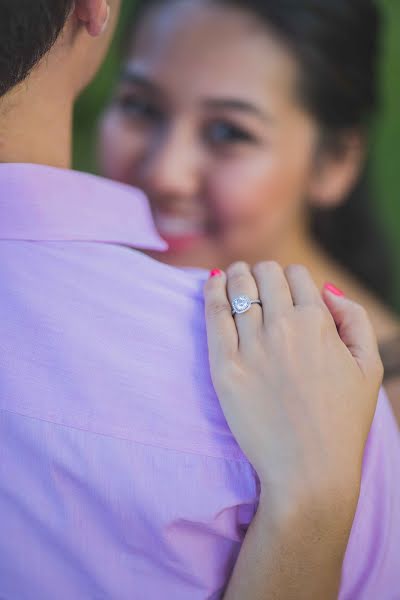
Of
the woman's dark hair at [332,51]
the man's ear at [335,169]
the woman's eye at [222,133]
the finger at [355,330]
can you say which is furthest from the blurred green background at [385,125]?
the finger at [355,330]

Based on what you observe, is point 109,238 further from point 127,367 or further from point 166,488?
point 166,488

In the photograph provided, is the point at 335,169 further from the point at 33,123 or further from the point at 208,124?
the point at 33,123

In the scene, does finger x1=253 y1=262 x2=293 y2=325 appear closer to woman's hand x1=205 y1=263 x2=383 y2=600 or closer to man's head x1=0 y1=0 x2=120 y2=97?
woman's hand x1=205 y1=263 x2=383 y2=600

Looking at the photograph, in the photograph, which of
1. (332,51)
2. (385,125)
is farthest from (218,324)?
(385,125)

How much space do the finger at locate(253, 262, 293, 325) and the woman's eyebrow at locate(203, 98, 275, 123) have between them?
30.0 inches

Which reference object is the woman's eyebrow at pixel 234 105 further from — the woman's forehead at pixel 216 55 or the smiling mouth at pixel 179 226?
the smiling mouth at pixel 179 226

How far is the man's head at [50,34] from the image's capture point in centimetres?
53

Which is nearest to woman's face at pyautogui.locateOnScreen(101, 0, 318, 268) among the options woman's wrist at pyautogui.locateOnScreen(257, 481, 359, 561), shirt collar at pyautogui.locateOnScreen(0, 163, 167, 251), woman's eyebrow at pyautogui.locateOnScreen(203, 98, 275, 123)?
woman's eyebrow at pyautogui.locateOnScreen(203, 98, 275, 123)

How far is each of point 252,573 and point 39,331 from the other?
31cm

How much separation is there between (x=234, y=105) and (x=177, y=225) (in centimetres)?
31

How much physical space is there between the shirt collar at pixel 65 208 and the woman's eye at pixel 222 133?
0.73m

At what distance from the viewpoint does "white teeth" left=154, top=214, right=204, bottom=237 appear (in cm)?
154

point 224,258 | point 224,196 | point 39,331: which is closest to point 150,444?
point 39,331

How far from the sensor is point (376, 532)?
66 centimetres
